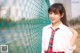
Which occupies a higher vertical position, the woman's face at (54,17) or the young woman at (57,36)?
the woman's face at (54,17)

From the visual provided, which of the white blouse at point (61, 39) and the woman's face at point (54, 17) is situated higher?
the woman's face at point (54, 17)

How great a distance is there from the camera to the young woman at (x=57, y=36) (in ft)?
4.86

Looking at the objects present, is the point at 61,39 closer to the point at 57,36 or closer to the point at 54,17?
the point at 57,36

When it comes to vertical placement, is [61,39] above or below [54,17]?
below

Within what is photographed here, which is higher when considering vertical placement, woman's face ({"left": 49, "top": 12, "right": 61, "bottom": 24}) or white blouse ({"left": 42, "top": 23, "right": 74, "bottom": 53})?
woman's face ({"left": 49, "top": 12, "right": 61, "bottom": 24})

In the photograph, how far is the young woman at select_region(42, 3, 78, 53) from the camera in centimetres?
148

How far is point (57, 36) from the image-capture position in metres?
1.48

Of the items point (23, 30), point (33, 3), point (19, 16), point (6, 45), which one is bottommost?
point (6, 45)

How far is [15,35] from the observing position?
2.11 meters

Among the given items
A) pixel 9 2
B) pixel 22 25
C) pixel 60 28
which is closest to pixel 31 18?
pixel 22 25

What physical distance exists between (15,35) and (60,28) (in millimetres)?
722

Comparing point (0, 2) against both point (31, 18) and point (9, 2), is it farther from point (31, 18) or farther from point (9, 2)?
point (31, 18)

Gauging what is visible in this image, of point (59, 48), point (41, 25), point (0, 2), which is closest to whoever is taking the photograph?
point (59, 48)

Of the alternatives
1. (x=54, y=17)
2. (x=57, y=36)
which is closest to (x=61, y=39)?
(x=57, y=36)
